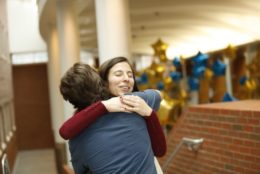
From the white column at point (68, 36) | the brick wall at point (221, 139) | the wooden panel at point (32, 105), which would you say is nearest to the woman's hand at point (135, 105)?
the brick wall at point (221, 139)

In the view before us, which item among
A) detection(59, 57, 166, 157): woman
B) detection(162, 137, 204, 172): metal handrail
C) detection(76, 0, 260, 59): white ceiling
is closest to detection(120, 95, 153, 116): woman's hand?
detection(59, 57, 166, 157): woman

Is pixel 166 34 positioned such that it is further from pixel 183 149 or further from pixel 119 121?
pixel 119 121

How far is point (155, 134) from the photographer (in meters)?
1.96

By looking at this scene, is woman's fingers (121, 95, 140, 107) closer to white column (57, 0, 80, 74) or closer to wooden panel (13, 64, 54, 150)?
white column (57, 0, 80, 74)

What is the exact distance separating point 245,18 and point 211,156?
763 centimetres

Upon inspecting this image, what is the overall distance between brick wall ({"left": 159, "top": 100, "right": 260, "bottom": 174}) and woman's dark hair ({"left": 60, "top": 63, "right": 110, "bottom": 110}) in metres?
2.20

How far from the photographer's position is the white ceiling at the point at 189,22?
9555 millimetres

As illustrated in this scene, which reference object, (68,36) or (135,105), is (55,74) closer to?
(68,36)

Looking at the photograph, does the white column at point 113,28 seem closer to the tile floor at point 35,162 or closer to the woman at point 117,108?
the woman at point 117,108

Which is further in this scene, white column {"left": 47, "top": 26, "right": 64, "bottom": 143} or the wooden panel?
the wooden panel

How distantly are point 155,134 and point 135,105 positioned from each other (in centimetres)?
25

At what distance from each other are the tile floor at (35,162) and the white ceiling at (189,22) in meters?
4.33

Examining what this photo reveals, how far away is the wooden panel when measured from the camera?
1516 cm

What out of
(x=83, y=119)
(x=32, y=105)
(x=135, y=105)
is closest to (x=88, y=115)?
(x=83, y=119)
